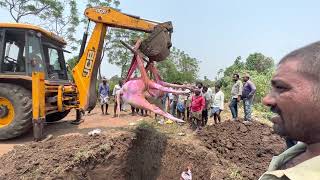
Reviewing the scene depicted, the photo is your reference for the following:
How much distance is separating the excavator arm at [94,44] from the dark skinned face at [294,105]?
6.24m

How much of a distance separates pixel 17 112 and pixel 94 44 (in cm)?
220

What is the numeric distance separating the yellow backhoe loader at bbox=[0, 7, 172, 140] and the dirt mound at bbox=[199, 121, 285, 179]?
289 centimetres

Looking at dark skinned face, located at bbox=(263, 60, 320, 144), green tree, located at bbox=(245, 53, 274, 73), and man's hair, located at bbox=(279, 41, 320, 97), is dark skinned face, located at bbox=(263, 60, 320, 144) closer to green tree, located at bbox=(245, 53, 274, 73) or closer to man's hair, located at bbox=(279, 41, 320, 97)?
man's hair, located at bbox=(279, 41, 320, 97)

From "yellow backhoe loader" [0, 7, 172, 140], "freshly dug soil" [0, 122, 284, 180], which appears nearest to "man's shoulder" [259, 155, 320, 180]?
"freshly dug soil" [0, 122, 284, 180]

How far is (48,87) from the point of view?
29.7 ft

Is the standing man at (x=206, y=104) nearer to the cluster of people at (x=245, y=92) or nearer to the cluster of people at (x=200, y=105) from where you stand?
the cluster of people at (x=200, y=105)

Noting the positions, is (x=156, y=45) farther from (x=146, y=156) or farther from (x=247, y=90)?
(x=247, y=90)

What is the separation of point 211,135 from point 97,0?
59.8ft

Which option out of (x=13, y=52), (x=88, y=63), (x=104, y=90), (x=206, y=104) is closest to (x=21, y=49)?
(x=13, y=52)

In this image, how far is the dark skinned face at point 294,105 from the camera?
119 cm

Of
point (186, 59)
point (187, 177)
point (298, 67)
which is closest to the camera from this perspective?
point (298, 67)

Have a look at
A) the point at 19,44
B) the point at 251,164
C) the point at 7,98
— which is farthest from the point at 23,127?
the point at 251,164

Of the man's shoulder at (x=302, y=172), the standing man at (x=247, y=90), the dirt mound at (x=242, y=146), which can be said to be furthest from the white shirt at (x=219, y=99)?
the man's shoulder at (x=302, y=172)

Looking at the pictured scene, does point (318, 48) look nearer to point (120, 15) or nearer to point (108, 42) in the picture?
point (120, 15)
